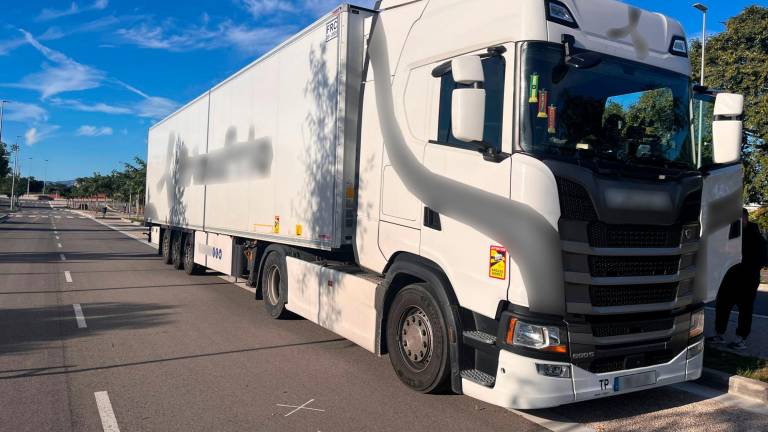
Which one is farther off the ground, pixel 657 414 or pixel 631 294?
pixel 631 294

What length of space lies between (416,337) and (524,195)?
177 cm

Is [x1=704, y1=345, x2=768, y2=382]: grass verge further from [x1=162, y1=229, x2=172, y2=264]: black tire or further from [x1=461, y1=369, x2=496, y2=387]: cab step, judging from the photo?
[x1=162, y1=229, x2=172, y2=264]: black tire

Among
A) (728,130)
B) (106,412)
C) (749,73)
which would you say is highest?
(749,73)

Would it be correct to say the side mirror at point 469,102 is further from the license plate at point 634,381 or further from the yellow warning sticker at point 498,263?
the license plate at point 634,381

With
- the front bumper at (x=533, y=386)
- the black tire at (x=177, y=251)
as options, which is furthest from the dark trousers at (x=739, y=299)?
the black tire at (x=177, y=251)

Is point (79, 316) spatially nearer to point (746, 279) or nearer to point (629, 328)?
point (629, 328)

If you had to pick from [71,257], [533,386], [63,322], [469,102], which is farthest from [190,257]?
[533,386]

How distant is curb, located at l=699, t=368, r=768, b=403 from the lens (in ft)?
16.9

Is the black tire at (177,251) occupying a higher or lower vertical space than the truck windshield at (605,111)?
lower

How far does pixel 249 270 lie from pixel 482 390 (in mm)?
6702

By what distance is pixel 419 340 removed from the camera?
198 inches

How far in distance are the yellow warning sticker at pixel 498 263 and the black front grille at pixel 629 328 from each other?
80 centimetres

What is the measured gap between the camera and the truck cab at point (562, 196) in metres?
4.02

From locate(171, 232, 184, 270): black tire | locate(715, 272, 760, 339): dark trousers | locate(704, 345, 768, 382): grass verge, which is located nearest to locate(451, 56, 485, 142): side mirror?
locate(704, 345, 768, 382): grass verge
